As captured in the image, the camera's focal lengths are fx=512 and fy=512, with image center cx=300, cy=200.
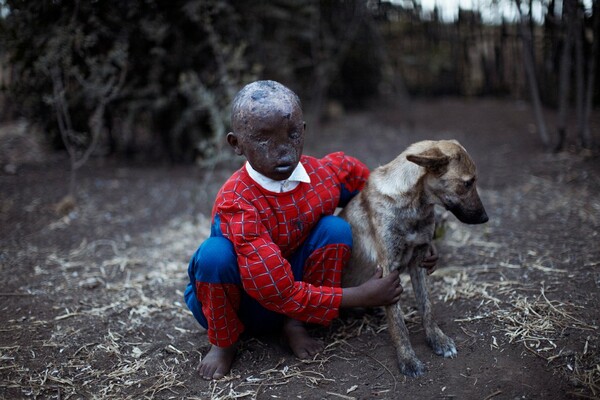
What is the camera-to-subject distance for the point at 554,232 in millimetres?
4445

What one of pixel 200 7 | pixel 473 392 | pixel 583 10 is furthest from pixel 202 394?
pixel 583 10

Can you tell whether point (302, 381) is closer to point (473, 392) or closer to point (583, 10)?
point (473, 392)

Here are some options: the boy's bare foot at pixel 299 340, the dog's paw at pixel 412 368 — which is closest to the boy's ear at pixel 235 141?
the boy's bare foot at pixel 299 340

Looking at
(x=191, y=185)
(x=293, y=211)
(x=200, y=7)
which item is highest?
(x=200, y=7)

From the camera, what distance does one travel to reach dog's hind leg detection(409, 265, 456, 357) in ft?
9.69

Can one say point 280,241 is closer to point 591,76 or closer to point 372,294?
point 372,294

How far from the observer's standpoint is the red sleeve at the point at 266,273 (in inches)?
102

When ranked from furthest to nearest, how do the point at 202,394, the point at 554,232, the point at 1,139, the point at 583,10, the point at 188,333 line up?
the point at 1,139 → the point at 583,10 → the point at 554,232 → the point at 188,333 → the point at 202,394

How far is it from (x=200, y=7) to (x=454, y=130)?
4.03 m

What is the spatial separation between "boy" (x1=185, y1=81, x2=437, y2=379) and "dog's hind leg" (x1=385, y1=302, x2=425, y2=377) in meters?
0.11

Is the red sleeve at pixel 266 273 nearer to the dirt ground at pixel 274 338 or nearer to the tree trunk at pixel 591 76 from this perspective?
the dirt ground at pixel 274 338

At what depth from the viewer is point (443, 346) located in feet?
9.70

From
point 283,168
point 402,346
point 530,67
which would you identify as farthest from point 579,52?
point 283,168

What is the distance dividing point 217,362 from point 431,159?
1.67 m
